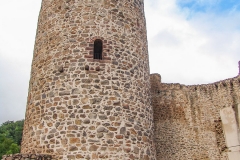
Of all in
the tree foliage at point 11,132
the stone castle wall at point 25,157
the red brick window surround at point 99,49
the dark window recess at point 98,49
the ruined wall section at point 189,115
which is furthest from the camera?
the tree foliage at point 11,132

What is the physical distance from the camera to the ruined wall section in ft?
58.4

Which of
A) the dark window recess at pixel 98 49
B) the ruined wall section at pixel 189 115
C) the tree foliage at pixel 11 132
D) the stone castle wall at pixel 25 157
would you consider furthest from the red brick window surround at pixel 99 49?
the tree foliage at pixel 11 132

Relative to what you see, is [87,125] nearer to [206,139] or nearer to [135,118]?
[135,118]

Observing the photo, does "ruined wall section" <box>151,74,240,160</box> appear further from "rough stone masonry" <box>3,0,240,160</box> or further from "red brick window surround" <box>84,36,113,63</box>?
"red brick window surround" <box>84,36,113,63</box>

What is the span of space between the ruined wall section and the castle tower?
8.80m

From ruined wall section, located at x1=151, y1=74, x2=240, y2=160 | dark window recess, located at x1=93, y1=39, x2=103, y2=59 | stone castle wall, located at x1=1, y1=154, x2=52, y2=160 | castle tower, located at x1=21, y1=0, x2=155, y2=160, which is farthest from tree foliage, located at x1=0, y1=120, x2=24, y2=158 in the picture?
stone castle wall, located at x1=1, y1=154, x2=52, y2=160

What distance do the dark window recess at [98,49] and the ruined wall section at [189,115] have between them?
32.9 ft

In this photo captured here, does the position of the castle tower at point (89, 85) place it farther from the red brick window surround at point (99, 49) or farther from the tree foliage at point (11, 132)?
the tree foliage at point (11, 132)

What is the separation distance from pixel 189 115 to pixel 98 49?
1106 centimetres

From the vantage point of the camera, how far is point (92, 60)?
8992mm

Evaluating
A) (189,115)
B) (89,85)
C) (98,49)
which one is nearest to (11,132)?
(189,115)

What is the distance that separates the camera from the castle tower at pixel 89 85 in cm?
817

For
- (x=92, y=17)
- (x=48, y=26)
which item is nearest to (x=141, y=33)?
(x=92, y=17)

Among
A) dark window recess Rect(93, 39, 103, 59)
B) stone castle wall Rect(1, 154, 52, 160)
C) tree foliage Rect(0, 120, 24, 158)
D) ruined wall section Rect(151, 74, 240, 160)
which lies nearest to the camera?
stone castle wall Rect(1, 154, 52, 160)
